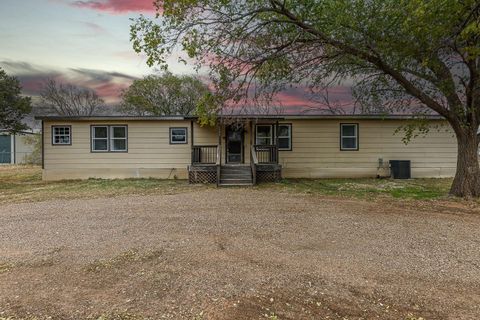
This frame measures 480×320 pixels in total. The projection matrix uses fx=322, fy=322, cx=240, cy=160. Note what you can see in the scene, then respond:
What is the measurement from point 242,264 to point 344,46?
6476 millimetres

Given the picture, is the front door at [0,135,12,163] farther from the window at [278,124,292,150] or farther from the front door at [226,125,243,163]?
the window at [278,124,292,150]

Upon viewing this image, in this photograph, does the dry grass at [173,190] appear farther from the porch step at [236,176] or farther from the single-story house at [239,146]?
the single-story house at [239,146]

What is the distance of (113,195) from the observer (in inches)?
413

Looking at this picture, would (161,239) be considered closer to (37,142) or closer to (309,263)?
(309,263)

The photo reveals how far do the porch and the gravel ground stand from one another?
5.72 metres

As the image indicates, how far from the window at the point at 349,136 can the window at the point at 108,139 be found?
10.4m

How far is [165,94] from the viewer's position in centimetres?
2934

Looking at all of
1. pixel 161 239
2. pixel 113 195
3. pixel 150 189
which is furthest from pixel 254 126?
pixel 161 239

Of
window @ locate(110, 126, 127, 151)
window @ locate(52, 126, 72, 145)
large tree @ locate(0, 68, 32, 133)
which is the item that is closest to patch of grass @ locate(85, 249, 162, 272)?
window @ locate(110, 126, 127, 151)

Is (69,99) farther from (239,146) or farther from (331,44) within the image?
(331,44)

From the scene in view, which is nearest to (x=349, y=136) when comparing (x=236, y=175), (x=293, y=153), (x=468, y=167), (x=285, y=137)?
(x=293, y=153)

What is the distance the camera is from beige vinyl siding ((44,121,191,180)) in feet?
49.4

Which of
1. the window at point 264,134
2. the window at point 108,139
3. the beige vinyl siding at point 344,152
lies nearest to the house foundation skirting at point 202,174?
the window at point 264,134

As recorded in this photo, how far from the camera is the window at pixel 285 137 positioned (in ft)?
50.9
